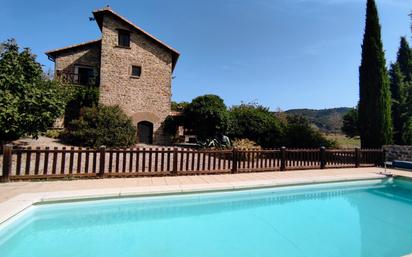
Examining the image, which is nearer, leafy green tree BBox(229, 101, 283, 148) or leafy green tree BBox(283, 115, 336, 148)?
leafy green tree BBox(283, 115, 336, 148)

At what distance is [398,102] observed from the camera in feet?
61.0

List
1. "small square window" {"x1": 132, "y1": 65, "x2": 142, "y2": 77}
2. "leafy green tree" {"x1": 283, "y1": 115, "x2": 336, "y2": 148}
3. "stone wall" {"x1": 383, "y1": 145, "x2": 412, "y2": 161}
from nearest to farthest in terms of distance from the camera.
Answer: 1. "stone wall" {"x1": 383, "y1": 145, "x2": 412, "y2": 161}
2. "leafy green tree" {"x1": 283, "y1": 115, "x2": 336, "y2": 148}
3. "small square window" {"x1": 132, "y1": 65, "x2": 142, "y2": 77}

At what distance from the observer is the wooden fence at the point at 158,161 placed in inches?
285

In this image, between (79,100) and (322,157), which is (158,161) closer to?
(322,157)

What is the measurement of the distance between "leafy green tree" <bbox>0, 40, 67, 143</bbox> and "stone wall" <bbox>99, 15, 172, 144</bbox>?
7.03m

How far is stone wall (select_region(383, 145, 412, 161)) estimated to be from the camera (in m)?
12.6

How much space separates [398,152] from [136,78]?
705 inches

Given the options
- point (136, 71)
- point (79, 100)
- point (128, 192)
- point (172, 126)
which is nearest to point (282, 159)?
point (128, 192)

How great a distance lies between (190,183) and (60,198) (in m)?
3.42

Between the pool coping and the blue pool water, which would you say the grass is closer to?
the pool coping

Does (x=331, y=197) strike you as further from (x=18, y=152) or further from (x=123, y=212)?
(x=18, y=152)

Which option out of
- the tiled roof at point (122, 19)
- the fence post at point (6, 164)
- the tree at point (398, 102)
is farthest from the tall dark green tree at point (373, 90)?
the fence post at point (6, 164)

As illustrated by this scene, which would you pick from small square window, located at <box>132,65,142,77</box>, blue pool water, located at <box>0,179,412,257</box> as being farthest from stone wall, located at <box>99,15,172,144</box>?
blue pool water, located at <box>0,179,412,257</box>

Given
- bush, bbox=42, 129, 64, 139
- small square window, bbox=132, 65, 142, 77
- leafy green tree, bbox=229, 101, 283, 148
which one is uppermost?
small square window, bbox=132, 65, 142, 77
